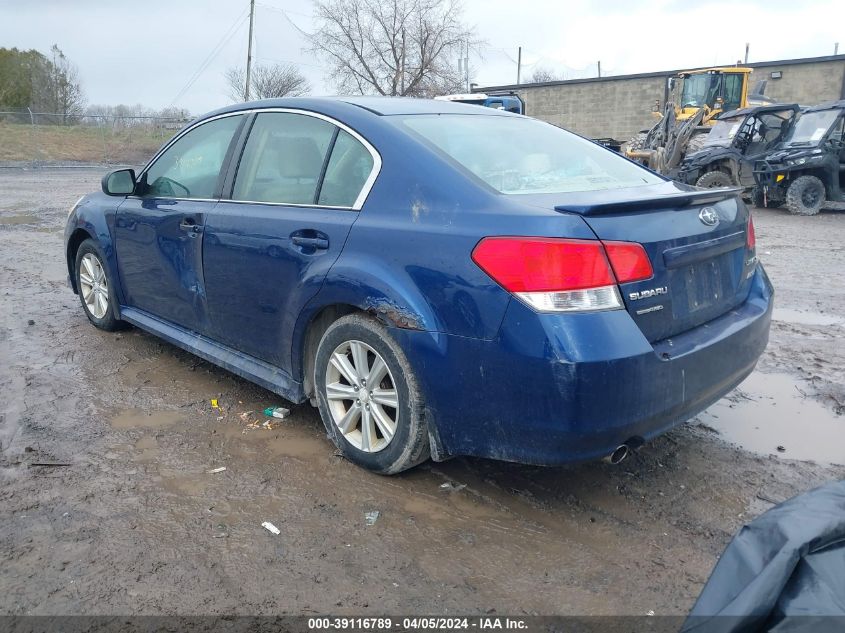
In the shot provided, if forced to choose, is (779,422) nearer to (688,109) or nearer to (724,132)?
(724,132)

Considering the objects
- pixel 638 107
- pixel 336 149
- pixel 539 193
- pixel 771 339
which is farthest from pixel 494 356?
pixel 638 107

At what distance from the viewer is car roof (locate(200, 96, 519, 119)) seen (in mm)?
3578

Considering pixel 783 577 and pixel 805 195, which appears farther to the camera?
pixel 805 195

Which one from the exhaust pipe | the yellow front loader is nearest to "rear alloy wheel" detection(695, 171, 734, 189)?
the yellow front loader

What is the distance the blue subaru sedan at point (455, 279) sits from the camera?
2.61m

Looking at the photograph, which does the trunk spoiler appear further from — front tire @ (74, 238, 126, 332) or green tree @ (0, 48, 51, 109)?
green tree @ (0, 48, 51, 109)

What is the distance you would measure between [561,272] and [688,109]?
900 inches

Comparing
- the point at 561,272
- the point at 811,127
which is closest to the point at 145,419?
the point at 561,272

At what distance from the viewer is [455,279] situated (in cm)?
275

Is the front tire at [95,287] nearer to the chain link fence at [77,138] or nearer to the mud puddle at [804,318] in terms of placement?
the mud puddle at [804,318]

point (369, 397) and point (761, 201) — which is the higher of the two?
point (369, 397)

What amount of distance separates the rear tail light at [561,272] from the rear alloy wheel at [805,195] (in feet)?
45.6

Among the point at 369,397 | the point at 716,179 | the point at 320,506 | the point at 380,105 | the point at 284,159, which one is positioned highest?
the point at 380,105

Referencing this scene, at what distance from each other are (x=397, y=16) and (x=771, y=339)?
46.1m
